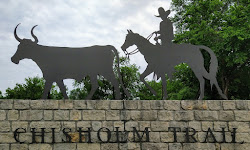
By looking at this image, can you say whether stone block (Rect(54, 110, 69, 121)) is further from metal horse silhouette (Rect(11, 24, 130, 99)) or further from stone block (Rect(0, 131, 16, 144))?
stone block (Rect(0, 131, 16, 144))

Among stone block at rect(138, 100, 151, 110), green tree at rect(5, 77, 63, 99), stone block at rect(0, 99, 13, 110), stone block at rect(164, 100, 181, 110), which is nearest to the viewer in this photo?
stone block at rect(0, 99, 13, 110)

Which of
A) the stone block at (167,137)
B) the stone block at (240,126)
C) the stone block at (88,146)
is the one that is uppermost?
the stone block at (240,126)

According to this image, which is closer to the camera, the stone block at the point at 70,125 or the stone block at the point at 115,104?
the stone block at the point at 70,125

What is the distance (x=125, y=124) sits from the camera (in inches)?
347

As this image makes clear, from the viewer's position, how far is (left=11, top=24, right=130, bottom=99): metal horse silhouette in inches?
357

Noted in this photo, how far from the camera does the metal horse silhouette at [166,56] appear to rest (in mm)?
9734

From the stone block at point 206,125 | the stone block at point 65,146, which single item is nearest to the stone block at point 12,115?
the stone block at point 65,146

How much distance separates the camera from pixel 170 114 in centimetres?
909

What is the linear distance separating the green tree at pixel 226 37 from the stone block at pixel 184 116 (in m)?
8.54

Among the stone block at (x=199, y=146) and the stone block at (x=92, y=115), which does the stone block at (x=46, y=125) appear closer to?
the stone block at (x=92, y=115)

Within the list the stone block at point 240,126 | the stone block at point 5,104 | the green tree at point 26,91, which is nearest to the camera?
the stone block at point 5,104

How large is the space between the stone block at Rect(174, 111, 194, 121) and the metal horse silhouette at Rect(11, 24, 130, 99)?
1.54 m

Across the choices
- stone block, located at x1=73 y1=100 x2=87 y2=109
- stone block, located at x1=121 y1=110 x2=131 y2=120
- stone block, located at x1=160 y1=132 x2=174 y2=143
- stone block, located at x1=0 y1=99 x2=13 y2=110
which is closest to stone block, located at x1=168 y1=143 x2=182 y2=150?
stone block, located at x1=160 y1=132 x2=174 y2=143

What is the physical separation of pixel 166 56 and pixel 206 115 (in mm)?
1996
